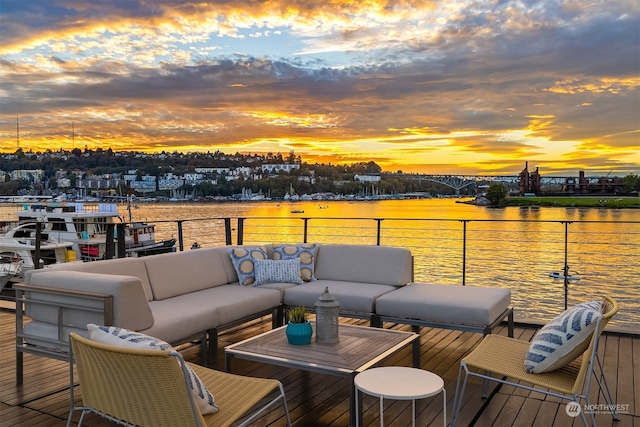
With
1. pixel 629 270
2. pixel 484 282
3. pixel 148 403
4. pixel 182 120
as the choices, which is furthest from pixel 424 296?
pixel 629 270

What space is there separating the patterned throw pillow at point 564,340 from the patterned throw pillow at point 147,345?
5.02 ft

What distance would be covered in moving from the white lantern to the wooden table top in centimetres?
4

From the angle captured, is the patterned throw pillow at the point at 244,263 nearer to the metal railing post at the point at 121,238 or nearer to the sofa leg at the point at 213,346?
the sofa leg at the point at 213,346

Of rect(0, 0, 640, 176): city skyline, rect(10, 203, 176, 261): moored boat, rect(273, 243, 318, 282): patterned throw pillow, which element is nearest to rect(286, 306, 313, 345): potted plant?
rect(273, 243, 318, 282): patterned throw pillow

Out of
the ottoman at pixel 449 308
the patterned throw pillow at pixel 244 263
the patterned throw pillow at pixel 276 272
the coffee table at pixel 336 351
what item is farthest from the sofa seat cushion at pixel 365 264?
the coffee table at pixel 336 351

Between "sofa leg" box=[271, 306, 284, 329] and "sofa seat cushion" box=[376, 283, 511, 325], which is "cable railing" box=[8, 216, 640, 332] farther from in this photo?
"sofa seat cushion" box=[376, 283, 511, 325]

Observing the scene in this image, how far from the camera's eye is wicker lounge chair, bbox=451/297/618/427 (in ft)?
7.59

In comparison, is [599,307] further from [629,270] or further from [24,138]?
[629,270]

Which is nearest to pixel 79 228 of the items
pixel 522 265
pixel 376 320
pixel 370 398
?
pixel 522 265

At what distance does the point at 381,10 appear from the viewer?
7.55 m

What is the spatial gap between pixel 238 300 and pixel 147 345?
207 cm

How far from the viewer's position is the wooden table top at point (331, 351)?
279 centimetres

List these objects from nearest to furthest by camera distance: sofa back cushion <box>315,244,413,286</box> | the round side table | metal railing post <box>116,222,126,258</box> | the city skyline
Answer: the round side table
sofa back cushion <box>315,244,413,286</box>
metal railing post <box>116,222,126,258</box>
the city skyline

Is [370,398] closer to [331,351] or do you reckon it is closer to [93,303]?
[331,351]
